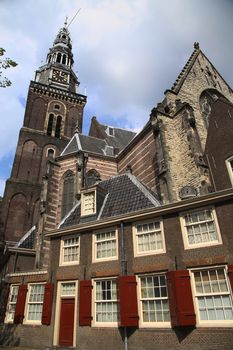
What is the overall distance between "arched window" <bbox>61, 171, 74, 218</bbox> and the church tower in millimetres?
2825

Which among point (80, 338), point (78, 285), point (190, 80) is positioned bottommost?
point (80, 338)

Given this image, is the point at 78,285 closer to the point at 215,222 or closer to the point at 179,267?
the point at 179,267

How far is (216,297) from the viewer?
25.1ft

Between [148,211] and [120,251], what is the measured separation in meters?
1.99

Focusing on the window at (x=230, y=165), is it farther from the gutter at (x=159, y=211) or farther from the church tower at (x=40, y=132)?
the church tower at (x=40, y=132)

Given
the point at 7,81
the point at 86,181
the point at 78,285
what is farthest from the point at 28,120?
the point at 78,285

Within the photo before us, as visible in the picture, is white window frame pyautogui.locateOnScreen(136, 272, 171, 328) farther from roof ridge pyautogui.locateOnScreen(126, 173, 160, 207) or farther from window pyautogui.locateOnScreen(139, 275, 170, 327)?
roof ridge pyautogui.locateOnScreen(126, 173, 160, 207)

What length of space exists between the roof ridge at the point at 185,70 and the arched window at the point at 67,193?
33.9ft

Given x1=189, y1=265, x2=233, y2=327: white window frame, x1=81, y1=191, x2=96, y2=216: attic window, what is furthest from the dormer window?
x1=189, y1=265, x2=233, y2=327: white window frame

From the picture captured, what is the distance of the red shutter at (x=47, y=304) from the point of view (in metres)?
9.90

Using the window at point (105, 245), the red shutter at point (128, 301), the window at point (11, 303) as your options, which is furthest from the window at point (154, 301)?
the window at point (11, 303)

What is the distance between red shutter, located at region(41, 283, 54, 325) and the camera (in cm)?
990

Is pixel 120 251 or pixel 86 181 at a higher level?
pixel 86 181

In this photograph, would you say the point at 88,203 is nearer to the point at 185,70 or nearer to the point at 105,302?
the point at 105,302
